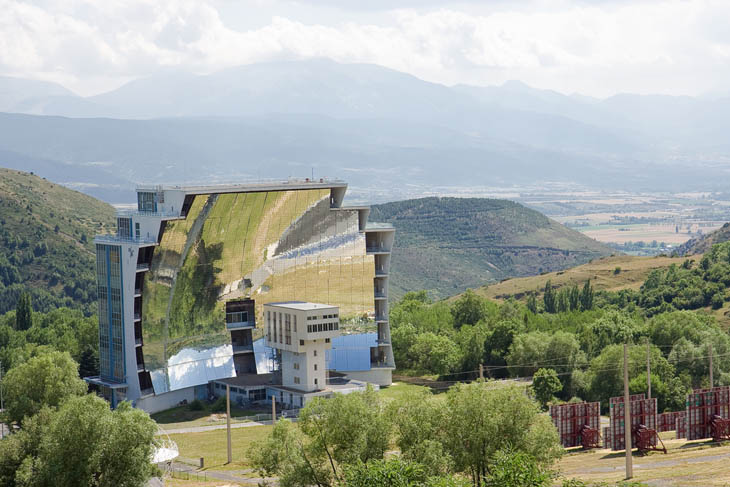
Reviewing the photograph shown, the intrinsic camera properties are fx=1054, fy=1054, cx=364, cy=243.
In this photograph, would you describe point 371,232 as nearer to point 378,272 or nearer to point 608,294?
point 378,272

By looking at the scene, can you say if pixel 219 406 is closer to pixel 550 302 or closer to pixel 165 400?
pixel 165 400

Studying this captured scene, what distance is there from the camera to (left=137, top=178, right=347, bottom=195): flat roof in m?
91.3

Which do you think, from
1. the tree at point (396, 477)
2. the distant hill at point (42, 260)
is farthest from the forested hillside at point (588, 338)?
the distant hill at point (42, 260)

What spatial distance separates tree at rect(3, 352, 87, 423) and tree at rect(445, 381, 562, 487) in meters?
34.7

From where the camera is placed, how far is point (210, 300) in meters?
96.2

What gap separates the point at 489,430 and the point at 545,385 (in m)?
35.5

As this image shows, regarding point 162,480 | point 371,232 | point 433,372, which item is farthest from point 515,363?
point 162,480

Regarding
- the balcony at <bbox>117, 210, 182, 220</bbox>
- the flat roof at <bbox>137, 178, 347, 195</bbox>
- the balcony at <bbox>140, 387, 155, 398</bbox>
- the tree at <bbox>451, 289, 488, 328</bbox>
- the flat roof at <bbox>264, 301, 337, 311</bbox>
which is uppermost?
the flat roof at <bbox>137, 178, 347, 195</bbox>

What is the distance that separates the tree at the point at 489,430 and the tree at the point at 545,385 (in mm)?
32008

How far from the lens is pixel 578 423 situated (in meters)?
72.2

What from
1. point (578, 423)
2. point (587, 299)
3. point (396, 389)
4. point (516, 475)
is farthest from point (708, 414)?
point (587, 299)

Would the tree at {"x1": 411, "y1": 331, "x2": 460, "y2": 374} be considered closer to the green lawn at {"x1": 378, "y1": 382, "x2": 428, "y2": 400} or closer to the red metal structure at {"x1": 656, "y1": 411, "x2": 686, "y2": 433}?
the green lawn at {"x1": 378, "y1": 382, "x2": 428, "y2": 400}

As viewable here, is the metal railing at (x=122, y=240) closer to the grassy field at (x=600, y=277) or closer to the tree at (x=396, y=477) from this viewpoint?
the tree at (x=396, y=477)

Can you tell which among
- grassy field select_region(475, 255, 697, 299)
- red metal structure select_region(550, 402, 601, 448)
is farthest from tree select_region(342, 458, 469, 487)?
grassy field select_region(475, 255, 697, 299)
